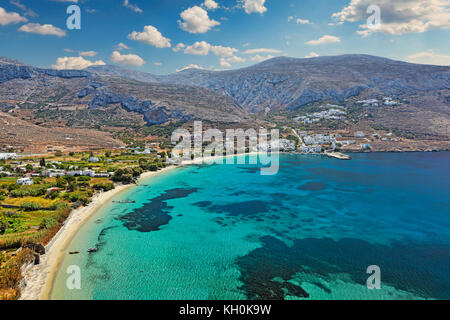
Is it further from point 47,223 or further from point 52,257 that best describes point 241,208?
point 47,223

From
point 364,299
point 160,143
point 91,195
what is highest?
point 160,143

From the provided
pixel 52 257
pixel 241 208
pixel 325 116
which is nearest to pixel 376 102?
pixel 325 116

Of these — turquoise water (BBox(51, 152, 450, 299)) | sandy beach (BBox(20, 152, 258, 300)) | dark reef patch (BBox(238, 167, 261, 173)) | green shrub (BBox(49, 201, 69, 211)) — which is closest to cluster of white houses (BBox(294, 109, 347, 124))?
dark reef patch (BBox(238, 167, 261, 173))

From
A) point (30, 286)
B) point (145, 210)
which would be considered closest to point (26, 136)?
point (145, 210)

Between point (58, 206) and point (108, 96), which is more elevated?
point (108, 96)

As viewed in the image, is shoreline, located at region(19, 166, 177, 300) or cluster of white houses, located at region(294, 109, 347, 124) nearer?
shoreline, located at region(19, 166, 177, 300)

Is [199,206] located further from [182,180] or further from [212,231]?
[182,180]

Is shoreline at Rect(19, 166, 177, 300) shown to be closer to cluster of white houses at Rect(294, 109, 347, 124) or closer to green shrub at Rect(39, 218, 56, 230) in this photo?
green shrub at Rect(39, 218, 56, 230)
